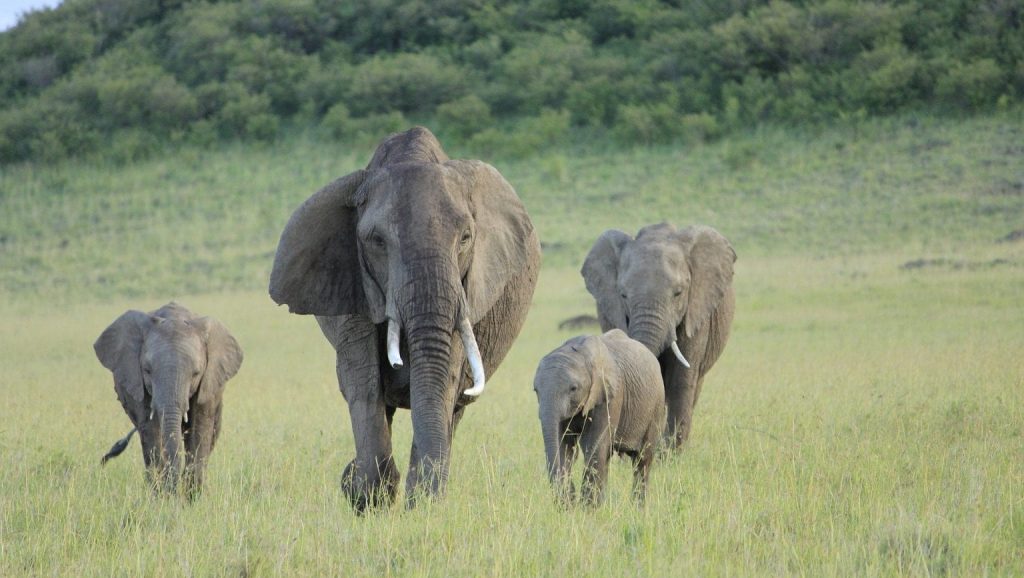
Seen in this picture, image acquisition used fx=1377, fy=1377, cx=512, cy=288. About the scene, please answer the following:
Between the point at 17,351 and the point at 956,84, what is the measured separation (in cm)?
2891

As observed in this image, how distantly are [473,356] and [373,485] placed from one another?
973mm

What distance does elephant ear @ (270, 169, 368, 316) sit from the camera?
701 cm

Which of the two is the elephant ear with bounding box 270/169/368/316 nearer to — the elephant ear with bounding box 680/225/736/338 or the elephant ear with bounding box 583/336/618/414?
the elephant ear with bounding box 583/336/618/414

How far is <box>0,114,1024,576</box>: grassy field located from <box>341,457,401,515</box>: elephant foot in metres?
0.17

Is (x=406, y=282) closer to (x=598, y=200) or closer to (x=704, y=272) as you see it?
(x=704, y=272)

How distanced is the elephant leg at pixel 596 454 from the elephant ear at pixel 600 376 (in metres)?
0.10


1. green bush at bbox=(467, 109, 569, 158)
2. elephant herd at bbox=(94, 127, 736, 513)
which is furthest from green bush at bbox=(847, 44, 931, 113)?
elephant herd at bbox=(94, 127, 736, 513)

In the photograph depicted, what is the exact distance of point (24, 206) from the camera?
143ft

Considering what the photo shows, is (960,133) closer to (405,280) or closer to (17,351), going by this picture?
(17,351)

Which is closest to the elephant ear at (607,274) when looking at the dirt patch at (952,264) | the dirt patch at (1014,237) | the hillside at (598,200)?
Result: the dirt patch at (952,264)

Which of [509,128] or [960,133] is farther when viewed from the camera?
[509,128]

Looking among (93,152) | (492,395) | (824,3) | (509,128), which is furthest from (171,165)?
(492,395)

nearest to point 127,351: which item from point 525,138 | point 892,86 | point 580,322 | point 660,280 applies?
point 660,280

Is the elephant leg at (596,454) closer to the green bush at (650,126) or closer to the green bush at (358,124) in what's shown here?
the green bush at (650,126)
